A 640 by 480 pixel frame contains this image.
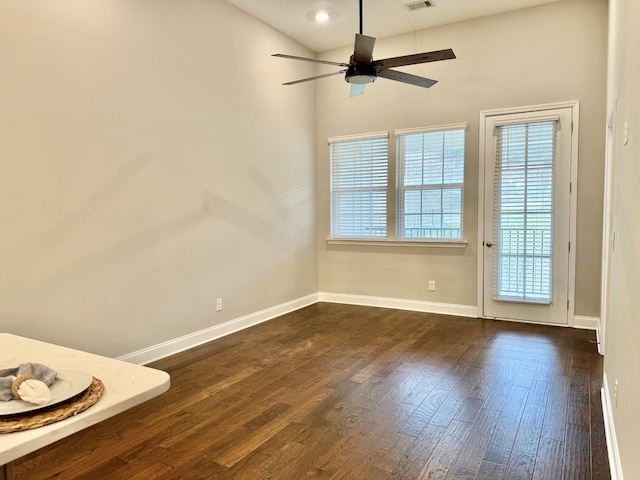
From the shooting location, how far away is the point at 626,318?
1.85 metres

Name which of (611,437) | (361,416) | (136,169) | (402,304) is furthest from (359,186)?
(611,437)

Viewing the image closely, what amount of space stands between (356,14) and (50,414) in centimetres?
481

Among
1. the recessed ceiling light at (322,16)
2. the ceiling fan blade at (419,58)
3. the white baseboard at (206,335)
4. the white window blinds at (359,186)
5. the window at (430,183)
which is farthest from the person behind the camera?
the white window blinds at (359,186)

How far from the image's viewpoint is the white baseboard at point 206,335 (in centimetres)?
360

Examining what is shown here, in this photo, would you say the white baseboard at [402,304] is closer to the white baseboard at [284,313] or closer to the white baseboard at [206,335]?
the white baseboard at [284,313]

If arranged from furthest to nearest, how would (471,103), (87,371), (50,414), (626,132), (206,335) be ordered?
1. (471,103)
2. (206,335)
3. (626,132)
4. (87,371)
5. (50,414)

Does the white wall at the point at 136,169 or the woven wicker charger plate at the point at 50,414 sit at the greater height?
the white wall at the point at 136,169

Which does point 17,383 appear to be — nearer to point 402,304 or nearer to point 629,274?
point 629,274

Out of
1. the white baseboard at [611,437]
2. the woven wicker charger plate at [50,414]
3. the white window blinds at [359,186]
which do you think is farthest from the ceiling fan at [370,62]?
the woven wicker charger plate at [50,414]

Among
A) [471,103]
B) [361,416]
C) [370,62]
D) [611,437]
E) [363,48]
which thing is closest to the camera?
[611,437]

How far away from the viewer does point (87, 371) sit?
Answer: 4.30ft

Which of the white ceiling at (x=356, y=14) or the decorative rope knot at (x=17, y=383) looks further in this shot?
the white ceiling at (x=356, y=14)

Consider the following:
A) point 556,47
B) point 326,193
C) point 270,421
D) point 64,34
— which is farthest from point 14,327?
point 556,47

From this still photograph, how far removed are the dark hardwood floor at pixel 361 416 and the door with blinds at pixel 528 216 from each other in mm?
640
